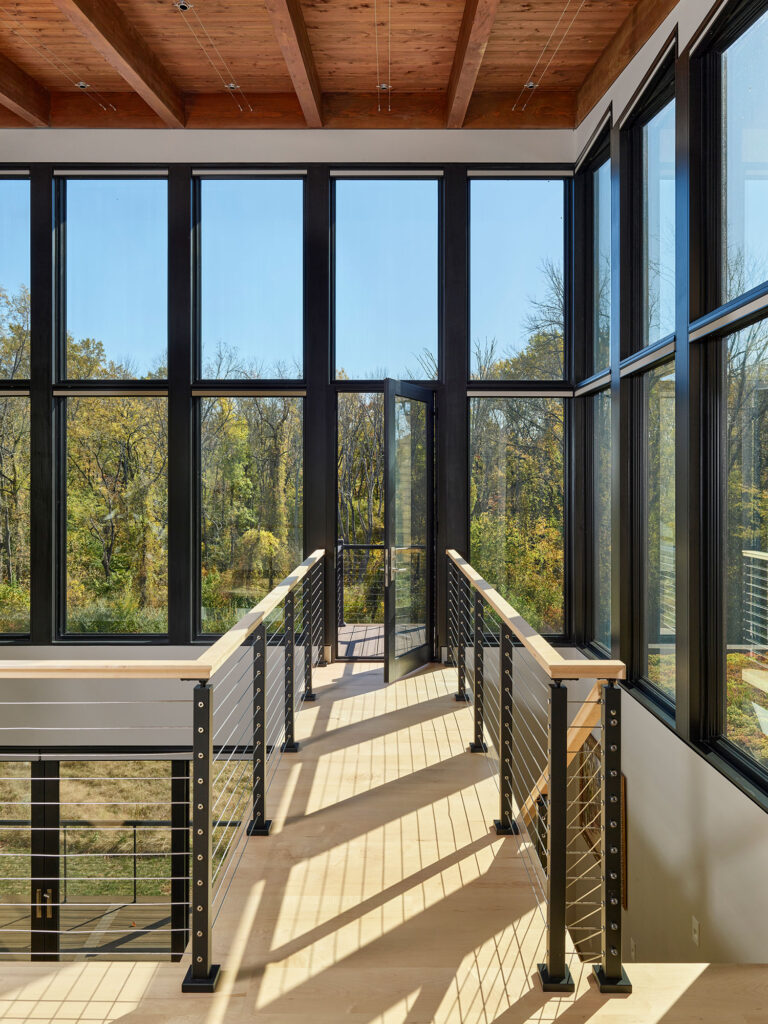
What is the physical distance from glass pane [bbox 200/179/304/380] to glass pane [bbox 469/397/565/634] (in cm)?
160

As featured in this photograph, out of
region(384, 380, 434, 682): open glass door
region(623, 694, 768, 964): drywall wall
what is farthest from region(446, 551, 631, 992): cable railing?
region(384, 380, 434, 682): open glass door

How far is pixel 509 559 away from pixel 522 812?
9.75 ft

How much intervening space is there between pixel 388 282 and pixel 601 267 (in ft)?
5.32

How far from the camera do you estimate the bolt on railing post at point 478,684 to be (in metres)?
4.07

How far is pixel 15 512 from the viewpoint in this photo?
244 inches

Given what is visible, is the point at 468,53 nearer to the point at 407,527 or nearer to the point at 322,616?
the point at 407,527

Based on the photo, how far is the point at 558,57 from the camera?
5.35m

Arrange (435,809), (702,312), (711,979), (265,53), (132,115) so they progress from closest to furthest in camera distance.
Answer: (711,979) < (435,809) < (702,312) < (265,53) < (132,115)

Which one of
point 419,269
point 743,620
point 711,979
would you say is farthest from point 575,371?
point 711,979

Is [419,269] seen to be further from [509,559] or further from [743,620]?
[743,620]

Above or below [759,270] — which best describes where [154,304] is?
above

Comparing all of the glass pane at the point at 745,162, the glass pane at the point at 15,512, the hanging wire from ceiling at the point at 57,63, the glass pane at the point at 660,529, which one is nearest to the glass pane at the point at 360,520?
the glass pane at the point at 660,529

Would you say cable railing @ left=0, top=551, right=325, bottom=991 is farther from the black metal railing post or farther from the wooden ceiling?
the wooden ceiling

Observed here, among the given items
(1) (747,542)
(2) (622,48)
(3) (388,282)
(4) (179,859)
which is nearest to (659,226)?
(2) (622,48)
